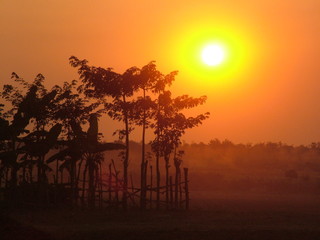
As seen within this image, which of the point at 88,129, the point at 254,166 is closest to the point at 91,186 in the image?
the point at 88,129

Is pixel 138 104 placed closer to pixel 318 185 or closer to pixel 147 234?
pixel 147 234

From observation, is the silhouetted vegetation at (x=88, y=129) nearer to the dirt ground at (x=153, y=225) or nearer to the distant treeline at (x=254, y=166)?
the dirt ground at (x=153, y=225)

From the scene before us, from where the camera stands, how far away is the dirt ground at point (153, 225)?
21172 millimetres

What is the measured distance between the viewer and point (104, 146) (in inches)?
1331

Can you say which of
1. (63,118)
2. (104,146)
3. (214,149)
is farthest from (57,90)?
(214,149)

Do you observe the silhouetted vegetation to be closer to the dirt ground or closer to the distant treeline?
the dirt ground

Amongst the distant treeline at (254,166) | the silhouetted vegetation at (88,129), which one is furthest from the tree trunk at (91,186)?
the distant treeline at (254,166)

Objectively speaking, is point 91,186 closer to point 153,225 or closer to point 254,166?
point 153,225

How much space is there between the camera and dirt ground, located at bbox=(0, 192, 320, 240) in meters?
21.2

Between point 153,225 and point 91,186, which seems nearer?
point 153,225

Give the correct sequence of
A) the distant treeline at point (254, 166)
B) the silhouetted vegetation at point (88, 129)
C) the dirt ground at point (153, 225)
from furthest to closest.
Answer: the distant treeline at point (254, 166), the silhouetted vegetation at point (88, 129), the dirt ground at point (153, 225)

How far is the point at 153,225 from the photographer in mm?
24656

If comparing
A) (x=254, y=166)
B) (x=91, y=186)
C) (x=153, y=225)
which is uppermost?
(x=254, y=166)

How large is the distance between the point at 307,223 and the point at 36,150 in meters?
15.2
